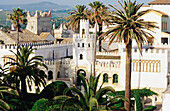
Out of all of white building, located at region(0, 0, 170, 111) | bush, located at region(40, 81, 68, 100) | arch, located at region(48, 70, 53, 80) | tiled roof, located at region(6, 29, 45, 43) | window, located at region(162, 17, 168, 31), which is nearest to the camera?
bush, located at region(40, 81, 68, 100)

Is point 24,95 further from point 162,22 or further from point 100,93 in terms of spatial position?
point 162,22

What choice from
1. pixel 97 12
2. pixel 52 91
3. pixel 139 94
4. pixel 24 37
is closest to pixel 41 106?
pixel 52 91

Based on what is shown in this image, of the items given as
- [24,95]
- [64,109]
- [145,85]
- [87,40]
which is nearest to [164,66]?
[145,85]

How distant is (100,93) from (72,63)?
27.2 meters

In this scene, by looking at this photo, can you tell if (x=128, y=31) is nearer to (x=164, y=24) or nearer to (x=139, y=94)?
(x=139, y=94)

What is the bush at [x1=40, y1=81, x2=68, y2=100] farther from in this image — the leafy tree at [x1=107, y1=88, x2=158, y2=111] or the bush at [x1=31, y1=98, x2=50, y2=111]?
the bush at [x1=31, y1=98, x2=50, y2=111]

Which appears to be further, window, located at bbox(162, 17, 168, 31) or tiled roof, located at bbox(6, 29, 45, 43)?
tiled roof, located at bbox(6, 29, 45, 43)

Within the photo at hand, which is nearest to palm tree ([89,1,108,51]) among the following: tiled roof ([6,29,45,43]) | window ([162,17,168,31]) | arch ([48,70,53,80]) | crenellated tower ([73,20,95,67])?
crenellated tower ([73,20,95,67])

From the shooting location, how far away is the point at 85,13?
53.3 m

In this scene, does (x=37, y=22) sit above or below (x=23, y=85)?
above

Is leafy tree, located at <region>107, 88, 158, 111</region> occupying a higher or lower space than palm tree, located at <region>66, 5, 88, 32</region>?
lower

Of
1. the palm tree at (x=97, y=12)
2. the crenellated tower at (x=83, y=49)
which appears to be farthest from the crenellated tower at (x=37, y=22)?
the palm tree at (x=97, y=12)

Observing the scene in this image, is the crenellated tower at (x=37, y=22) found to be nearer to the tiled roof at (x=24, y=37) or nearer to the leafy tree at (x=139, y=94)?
the tiled roof at (x=24, y=37)

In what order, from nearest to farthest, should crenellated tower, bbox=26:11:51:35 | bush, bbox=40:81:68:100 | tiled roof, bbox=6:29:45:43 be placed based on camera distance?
bush, bbox=40:81:68:100 → tiled roof, bbox=6:29:45:43 → crenellated tower, bbox=26:11:51:35
